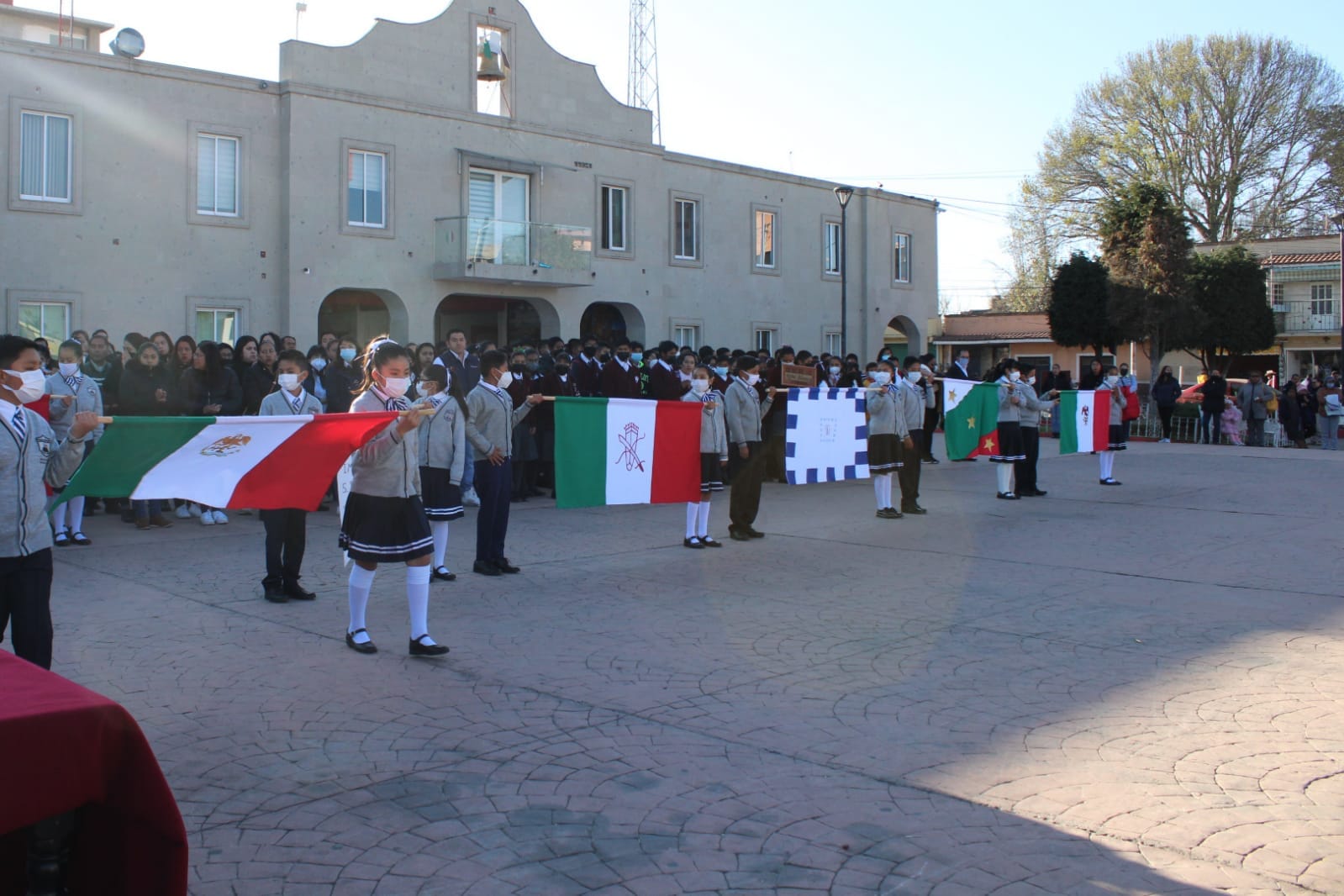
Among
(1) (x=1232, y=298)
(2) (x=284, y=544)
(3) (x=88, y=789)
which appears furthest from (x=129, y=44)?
(1) (x=1232, y=298)

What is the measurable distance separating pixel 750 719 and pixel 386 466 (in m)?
2.83

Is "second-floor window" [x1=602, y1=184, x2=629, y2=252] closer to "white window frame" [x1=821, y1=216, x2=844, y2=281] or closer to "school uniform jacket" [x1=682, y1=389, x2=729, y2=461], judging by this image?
"white window frame" [x1=821, y1=216, x2=844, y2=281]

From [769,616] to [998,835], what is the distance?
162 inches

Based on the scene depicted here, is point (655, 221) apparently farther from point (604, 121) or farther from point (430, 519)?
point (430, 519)

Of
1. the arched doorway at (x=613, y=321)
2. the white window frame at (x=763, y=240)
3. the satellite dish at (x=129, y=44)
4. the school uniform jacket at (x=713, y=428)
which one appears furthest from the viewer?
the white window frame at (x=763, y=240)

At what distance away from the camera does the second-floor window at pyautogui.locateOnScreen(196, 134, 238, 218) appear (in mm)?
22812

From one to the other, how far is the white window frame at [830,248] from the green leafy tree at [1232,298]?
1692cm

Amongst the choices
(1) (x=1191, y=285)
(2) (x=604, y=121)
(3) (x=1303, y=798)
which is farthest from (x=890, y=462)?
(1) (x=1191, y=285)

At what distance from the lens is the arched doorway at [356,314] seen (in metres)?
27.3

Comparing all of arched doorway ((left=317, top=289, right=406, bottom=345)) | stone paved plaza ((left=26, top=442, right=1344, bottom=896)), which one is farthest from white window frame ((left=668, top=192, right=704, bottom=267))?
stone paved plaza ((left=26, top=442, right=1344, bottom=896))

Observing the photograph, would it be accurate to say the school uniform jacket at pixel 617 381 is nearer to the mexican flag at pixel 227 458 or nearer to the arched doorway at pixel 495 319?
the mexican flag at pixel 227 458

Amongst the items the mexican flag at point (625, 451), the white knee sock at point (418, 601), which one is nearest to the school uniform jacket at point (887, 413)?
the mexican flag at point (625, 451)

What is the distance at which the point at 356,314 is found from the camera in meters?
27.8

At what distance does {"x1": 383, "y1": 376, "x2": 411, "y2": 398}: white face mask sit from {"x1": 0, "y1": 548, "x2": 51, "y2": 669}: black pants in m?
2.41
